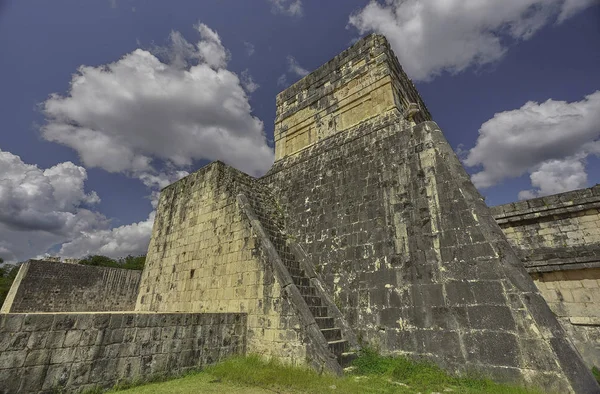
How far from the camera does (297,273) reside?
24.3ft

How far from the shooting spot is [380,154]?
25.5ft

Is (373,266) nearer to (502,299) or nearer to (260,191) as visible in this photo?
(502,299)

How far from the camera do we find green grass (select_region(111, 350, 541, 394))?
4.57 meters

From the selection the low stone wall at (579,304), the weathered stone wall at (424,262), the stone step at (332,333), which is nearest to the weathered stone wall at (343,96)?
the weathered stone wall at (424,262)

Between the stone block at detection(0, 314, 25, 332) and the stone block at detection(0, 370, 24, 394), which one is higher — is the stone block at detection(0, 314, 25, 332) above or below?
above

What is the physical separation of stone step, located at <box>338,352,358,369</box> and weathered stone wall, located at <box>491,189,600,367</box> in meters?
5.33

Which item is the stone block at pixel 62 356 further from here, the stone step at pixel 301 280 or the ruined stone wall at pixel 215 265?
the stone step at pixel 301 280

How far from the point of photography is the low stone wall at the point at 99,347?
12.8 ft

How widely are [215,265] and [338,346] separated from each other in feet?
13.8

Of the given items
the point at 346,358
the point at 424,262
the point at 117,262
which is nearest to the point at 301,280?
the point at 346,358

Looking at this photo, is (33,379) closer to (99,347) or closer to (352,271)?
(99,347)

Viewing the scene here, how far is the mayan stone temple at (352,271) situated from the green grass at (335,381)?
0.79ft

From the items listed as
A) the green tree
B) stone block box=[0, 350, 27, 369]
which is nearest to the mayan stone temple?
stone block box=[0, 350, 27, 369]

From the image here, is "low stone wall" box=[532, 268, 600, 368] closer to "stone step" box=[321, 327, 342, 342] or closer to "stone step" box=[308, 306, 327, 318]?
"stone step" box=[321, 327, 342, 342]
